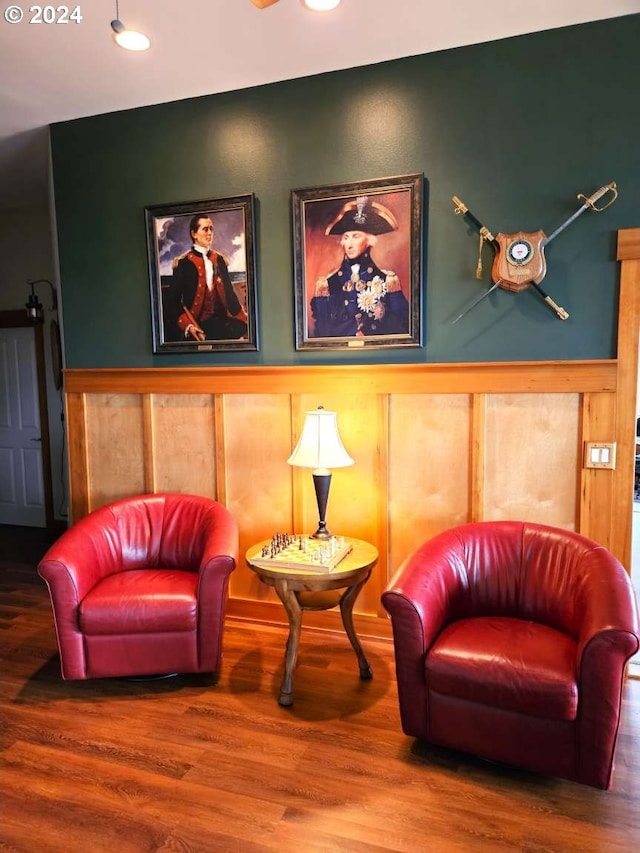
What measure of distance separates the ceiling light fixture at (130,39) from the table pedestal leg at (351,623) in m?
2.67

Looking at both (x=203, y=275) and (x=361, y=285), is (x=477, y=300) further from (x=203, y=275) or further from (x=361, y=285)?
(x=203, y=275)

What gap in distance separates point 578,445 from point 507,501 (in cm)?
44

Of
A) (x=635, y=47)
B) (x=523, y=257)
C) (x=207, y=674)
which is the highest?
(x=635, y=47)

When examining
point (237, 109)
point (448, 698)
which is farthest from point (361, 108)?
point (448, 698)

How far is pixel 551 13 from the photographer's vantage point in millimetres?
2551

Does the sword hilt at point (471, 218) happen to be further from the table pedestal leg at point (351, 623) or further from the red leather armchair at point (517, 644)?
the table pedestal leg at point (351, 623)

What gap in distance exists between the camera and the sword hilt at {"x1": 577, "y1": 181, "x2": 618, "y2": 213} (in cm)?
264

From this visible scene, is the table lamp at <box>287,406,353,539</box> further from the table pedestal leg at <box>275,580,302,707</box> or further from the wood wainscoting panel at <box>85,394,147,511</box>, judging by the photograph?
the wood wainscoting panel at <box>85,394,147,511</box>

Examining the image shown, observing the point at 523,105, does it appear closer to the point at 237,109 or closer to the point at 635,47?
the point at 635,47

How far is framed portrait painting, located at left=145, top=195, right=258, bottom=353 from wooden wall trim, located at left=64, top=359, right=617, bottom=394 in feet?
0.60

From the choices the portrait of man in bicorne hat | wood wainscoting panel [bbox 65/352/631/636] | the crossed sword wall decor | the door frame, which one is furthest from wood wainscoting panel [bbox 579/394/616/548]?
the door frame

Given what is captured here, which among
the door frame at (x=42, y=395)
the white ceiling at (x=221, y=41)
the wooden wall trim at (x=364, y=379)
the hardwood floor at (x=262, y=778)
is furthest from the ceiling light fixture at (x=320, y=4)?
the door frame at (x=42, y=395)

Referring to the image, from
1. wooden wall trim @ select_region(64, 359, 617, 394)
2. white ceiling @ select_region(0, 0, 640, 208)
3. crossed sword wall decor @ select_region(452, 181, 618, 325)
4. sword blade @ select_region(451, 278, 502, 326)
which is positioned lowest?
wooden wall trim @ select_region(64, 359, 617, 394)

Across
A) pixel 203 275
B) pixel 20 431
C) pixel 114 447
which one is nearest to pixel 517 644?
pixel 203 275
